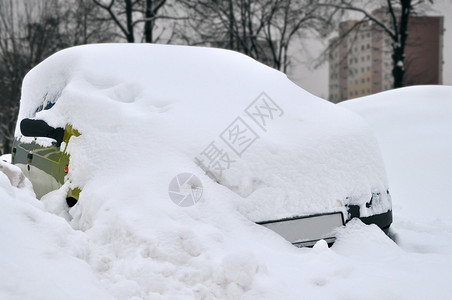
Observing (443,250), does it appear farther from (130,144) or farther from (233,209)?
(130,144)

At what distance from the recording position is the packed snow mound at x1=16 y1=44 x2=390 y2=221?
275 cm

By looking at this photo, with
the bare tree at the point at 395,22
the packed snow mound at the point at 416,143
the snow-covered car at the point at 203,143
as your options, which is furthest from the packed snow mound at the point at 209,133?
the bare tree at the point at 395,22

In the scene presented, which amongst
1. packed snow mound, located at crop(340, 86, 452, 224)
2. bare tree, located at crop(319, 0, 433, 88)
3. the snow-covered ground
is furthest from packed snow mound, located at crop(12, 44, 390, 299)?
bare tree, located at crop(319, 0, 433, 88)

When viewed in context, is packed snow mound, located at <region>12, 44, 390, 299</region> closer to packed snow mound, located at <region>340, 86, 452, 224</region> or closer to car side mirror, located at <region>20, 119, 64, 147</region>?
car side mirror, located at <region>20, 119, 64, 147</region>

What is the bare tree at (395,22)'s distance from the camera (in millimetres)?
16969

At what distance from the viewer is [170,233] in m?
2.48

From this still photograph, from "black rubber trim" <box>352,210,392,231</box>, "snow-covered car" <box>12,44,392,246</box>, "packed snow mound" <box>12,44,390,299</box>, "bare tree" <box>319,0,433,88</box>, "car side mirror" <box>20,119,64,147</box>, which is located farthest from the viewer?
"bare tree" <box>319,0,433,88</box>

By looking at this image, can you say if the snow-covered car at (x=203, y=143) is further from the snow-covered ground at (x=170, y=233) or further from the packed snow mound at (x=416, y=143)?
the packed snow mound at (x=416, y=143)

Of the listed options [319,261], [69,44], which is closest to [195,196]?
[319,261]

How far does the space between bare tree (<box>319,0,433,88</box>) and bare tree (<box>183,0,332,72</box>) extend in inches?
40.2

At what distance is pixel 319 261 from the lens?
2.64m

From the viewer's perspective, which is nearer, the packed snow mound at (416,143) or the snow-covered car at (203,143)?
the snow-covered car at (203,143)

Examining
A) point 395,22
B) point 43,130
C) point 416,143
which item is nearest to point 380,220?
point 43,130

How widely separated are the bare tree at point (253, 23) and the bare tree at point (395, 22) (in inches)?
40.2
